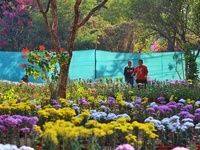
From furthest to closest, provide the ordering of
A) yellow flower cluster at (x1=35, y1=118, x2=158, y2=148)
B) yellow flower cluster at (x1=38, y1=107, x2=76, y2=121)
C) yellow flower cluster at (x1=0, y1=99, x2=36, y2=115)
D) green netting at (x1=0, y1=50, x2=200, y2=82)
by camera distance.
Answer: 1. green netting at (x1=0, y1=50, x2=200, y2=82)
2. yellow flower cluster at (x1=0, y1=99, x2=36, y2=115)
3. yellow flower cluster at (x1=38, y1=107, x2=76, y2=121)
4. yellow flower cluster at (x1=35, y1=118, x2=158, y2=148)

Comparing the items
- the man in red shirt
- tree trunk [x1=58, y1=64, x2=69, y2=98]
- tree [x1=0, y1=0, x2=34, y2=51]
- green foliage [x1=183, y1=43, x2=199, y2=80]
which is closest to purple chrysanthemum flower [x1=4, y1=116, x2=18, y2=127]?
tree trunk [x1=58, y1=64, x2=69, y2=98]

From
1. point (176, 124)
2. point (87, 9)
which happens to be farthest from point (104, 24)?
point (176, 124)

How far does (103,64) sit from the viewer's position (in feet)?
70.6

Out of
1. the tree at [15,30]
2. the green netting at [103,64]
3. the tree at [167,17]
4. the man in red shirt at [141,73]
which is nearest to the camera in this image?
the man in red shirt at [141,73]

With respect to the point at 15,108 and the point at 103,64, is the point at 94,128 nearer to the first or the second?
the point at 15,108

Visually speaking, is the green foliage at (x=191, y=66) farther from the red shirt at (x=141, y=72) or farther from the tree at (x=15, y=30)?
the tree at (x=15, y=30)

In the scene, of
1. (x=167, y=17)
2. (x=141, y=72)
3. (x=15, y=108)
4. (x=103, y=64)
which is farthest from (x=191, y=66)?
(x=15, y=108)

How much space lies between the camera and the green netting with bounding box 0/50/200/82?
21203 mm

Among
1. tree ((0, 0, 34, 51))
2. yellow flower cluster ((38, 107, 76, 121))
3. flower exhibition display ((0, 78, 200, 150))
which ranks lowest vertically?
flower exhibition display ((0, 78, 200, 150))

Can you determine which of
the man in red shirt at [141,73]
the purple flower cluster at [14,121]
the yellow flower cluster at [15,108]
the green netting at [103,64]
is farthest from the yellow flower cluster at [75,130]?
the green netting at [103,64]

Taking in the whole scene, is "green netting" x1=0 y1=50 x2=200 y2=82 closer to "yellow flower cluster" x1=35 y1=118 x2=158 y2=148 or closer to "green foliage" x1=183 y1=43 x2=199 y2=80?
"green foliage" x1=183 y1=43 x2=199 y2=80

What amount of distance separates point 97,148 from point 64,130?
692 millimetres

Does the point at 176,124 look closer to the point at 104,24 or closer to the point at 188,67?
the point at 188,67

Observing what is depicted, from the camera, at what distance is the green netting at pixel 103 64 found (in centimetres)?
2120
